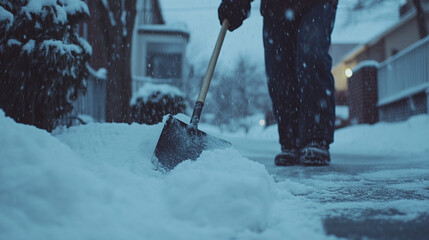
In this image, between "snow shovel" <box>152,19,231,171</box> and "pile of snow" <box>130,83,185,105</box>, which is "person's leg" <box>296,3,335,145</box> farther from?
"pile of snow" <box>130,83,185,105</box>

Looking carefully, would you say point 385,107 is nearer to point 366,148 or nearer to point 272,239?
point 366,148

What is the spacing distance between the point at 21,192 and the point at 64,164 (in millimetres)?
180

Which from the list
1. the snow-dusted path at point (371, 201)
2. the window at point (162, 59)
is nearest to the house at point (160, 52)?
the window at point (162, 59)

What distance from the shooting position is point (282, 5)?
2754 mm

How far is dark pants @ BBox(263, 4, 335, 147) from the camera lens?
2.52 metres

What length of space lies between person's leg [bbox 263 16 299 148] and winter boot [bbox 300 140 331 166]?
0.35 m

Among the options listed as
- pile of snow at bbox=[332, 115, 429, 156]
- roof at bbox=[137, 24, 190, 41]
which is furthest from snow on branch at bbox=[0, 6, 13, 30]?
roof at bbox=[137, 24, 190, 41]

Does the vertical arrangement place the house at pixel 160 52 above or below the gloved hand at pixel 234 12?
above

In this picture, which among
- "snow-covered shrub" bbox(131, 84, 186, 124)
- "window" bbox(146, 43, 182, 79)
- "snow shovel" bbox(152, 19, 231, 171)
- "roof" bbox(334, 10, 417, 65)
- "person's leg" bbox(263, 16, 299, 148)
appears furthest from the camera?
"roof" bbox(334, 10, 417, 65)

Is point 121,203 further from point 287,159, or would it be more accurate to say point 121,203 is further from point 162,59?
point 162,59

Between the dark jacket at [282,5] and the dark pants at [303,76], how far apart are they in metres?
0.04

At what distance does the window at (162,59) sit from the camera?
14.9m

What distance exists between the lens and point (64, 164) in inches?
40.6

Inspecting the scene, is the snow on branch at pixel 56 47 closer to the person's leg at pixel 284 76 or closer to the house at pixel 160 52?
the person's leg at pixel 284 76
